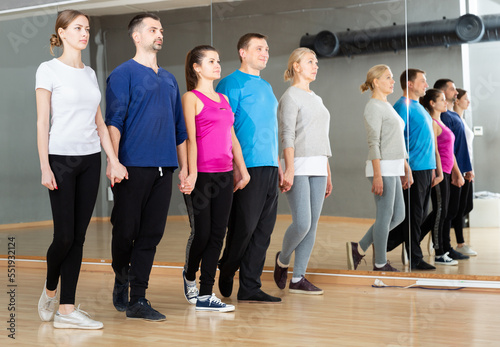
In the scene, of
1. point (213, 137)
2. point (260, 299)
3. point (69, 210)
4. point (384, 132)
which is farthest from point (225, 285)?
point (384, 132)

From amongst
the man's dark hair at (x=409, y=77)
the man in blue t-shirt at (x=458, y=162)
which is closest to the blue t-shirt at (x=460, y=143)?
the man in blue t-shirt at (x=458, y=162)

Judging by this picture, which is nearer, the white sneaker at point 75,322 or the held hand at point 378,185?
A: the white sneaker at point 75,322

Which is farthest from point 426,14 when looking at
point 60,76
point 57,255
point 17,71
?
point 17,71

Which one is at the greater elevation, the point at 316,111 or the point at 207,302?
the point at 316,111

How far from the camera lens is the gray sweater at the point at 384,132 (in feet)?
13.8

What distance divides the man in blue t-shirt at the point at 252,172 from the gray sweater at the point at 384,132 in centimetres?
93

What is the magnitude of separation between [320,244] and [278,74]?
4.03 feet

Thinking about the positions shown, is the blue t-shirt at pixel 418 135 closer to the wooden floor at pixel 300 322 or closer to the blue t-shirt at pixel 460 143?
the blue t-shirt at pixel 460 143

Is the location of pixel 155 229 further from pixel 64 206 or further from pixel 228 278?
pixel 228 278

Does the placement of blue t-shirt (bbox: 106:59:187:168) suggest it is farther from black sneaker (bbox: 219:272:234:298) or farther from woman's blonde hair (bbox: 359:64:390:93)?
woman's blonde hair (bbox: 359:64:390:93)

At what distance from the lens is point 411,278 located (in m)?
4.13

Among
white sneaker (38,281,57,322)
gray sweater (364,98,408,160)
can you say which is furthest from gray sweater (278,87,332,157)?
white sneaker (38,281,57,322)

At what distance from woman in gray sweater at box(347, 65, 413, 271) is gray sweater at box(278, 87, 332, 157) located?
1.65 feet

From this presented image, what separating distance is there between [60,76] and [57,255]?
799 mm
